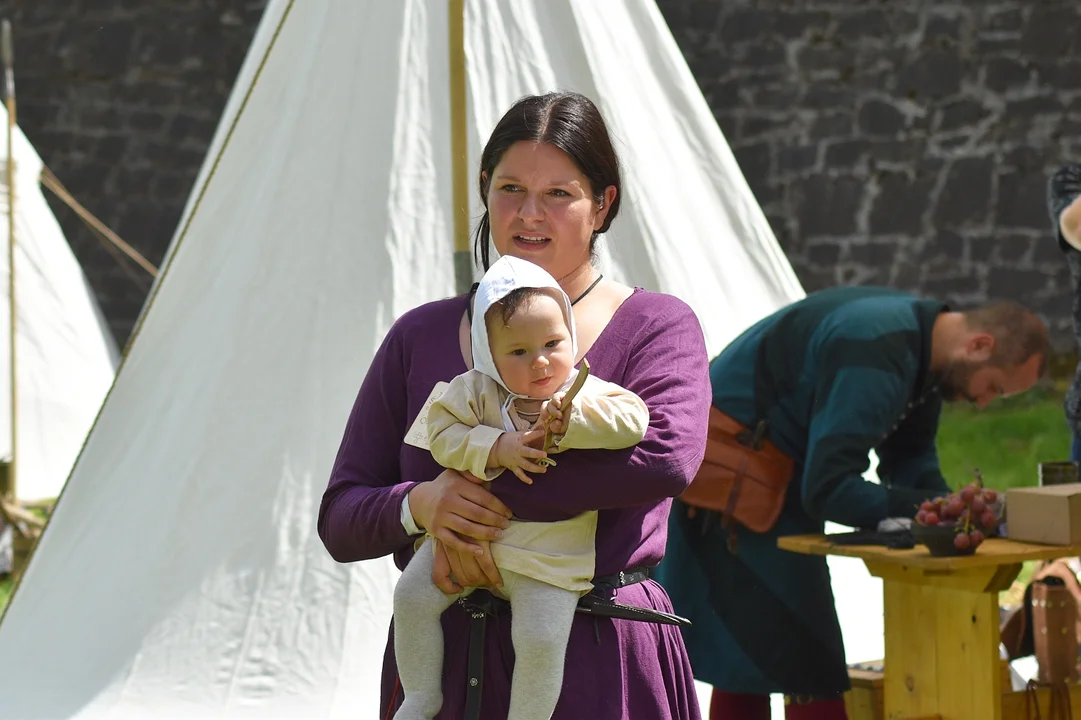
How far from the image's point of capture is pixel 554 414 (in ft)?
4.62

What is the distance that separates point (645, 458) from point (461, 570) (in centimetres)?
23

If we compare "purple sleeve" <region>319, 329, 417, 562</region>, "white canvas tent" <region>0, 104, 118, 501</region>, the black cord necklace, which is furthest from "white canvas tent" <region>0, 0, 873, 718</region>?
"white canvas tent" <region>0, 104, 118, 501</region>

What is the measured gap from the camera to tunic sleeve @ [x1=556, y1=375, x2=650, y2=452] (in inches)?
55.7

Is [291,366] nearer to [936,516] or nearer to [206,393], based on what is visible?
[206,393]

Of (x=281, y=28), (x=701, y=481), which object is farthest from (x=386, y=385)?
(x=281, y=28)

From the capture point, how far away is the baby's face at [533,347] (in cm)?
145

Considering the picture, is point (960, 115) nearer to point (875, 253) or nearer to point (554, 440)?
point (875, 253)

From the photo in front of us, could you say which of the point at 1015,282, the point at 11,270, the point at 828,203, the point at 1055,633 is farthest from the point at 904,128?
the point at 1055,633

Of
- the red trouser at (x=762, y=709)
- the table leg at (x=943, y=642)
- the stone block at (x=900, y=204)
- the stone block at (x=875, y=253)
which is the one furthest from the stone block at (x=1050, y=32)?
the red trouser at (x=762, y=709)

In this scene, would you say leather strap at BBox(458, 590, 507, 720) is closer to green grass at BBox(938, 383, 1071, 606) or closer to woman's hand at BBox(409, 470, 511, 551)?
woman's hand at BBox(409, 470, 511, 551)

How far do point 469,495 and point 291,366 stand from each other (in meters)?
1.67

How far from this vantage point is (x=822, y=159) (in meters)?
7.67

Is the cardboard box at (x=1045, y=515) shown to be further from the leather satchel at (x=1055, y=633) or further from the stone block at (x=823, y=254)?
the stone block at (x=823, y=254)

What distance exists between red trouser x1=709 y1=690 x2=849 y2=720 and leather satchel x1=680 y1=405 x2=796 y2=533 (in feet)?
1.08
